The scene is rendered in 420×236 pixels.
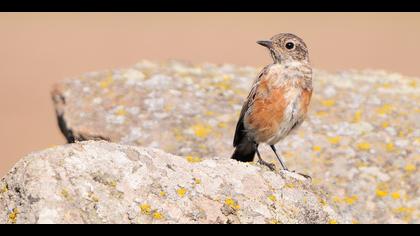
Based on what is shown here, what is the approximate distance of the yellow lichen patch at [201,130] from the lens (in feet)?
29.2

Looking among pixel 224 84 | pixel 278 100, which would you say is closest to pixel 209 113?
pixel 224 84

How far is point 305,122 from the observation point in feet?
30.8

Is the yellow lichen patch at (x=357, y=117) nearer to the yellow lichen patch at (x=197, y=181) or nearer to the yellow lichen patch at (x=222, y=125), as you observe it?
the yellow lichen patch at (x=222, y=125)

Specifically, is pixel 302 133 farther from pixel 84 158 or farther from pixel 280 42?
pixel 84 158

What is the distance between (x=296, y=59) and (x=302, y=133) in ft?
3.94

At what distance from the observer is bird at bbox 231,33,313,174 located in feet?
26.0

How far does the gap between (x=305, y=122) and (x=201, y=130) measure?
143 cm

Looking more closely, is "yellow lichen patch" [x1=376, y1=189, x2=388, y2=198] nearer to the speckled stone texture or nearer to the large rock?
the speckled stone texture

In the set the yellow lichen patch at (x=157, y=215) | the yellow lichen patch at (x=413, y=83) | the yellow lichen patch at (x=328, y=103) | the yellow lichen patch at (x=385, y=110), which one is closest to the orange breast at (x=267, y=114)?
the yellow lichen patch at (x=328, y=103)

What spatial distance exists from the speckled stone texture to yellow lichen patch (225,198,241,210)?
245 cm

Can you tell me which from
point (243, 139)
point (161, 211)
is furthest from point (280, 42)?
point (161, 211)

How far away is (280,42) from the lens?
8414 mm

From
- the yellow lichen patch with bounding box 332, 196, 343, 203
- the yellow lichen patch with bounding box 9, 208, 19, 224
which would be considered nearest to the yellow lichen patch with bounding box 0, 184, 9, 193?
the yellow lichen patch with bounding box 9, 208, 19, 224

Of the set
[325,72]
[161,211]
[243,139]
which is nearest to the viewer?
[161,211]
